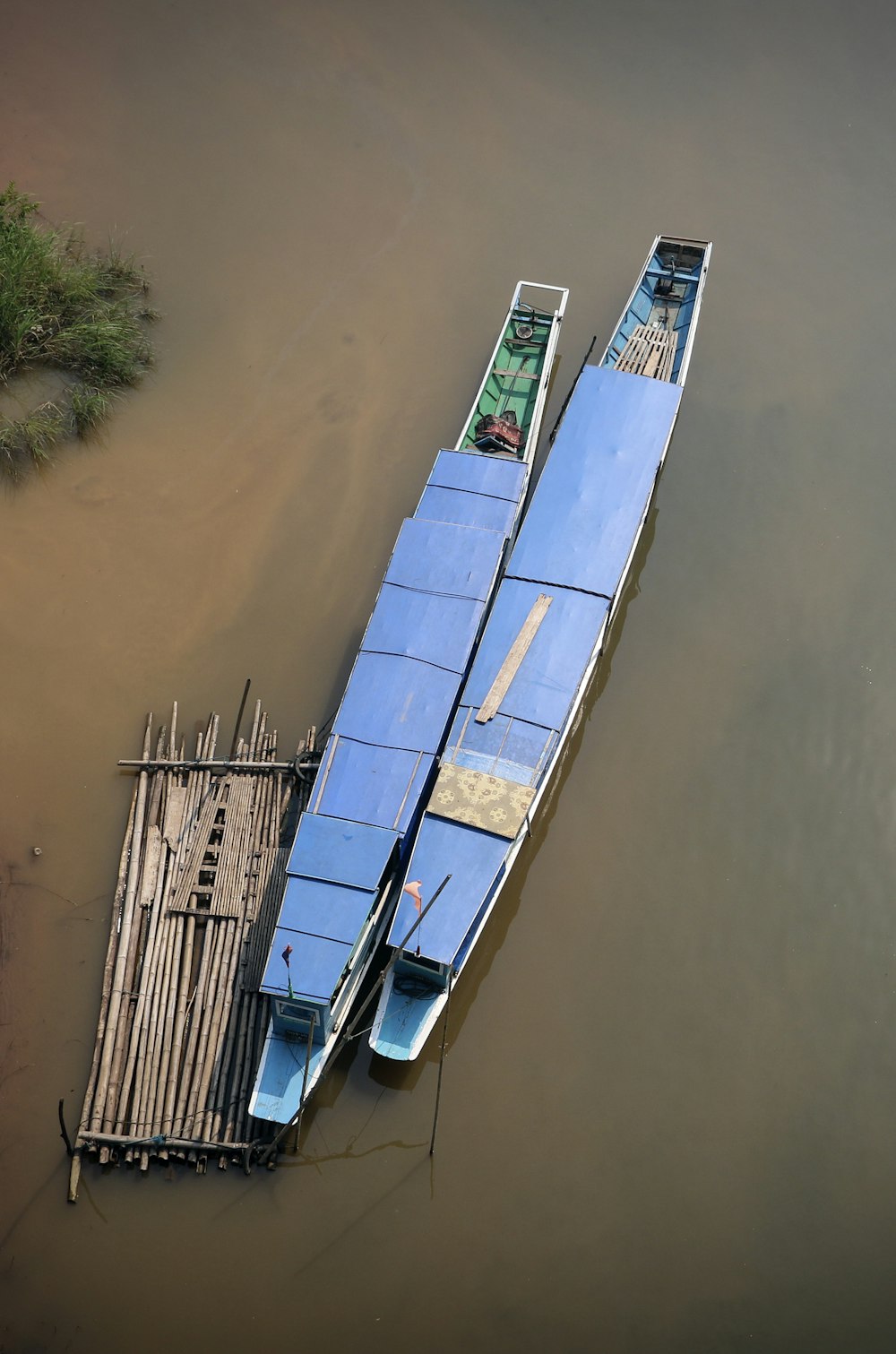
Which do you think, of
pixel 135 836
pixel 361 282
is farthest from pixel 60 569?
Result: pixel 361 282

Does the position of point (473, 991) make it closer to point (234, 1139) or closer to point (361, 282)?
point (234, 1139)

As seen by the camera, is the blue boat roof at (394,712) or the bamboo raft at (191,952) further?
the blue boat roof at (394,712)

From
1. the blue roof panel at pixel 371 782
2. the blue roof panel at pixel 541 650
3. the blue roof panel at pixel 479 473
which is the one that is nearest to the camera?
the blue roof panel at pixel 371 782

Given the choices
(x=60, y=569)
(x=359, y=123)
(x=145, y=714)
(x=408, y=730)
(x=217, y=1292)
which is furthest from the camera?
(x=359, y=123)

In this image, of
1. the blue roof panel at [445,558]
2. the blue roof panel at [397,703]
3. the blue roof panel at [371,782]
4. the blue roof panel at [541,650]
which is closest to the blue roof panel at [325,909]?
the blue roof panel at [371,782]

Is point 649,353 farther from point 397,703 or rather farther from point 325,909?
point 325,909

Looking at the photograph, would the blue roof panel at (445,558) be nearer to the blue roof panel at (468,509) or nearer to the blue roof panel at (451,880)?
the blue roof panel at (468,509)
